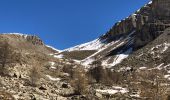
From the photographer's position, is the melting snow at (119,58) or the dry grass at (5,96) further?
the melting snow at (119,58)

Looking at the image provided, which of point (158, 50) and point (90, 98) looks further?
point (158, 50)

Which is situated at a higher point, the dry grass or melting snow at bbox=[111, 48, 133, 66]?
melting snow at bbox=[111, 48, 133, 66]

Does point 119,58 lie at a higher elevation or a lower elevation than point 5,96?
higher

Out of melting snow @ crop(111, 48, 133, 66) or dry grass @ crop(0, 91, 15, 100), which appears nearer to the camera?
dry grass @ crop(0, 91, 15, 100)

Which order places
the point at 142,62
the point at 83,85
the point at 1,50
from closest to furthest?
the point at 83,85 < the point at 1,50 < the point at 142,62

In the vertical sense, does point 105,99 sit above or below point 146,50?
below

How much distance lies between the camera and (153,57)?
164 metres

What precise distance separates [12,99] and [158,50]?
469 feet

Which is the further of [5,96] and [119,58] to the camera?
[119,58]

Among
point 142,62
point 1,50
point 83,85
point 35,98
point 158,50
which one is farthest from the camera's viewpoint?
point 158,50

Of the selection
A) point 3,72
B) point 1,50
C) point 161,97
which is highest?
point 1,50

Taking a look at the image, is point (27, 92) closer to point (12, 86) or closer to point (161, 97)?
point (12, 86)

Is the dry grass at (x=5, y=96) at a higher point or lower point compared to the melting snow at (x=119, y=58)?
lower

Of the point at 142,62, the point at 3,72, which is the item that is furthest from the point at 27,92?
the point at 142,62
